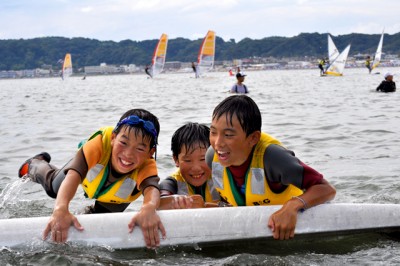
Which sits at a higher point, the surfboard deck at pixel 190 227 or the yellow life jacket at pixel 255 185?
the yellow life jacket at pixel 255 185

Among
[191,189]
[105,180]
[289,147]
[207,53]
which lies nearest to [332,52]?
[207,53]

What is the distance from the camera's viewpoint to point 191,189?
15.0 ft

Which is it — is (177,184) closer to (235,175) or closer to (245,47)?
(235,175)

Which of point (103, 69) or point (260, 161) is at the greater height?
point (260, 161)

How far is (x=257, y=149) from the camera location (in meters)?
3.73

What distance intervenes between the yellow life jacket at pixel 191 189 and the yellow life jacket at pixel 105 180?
1.13 feet

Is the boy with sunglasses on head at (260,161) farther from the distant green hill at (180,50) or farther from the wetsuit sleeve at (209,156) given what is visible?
the distant green hill at (180,50)

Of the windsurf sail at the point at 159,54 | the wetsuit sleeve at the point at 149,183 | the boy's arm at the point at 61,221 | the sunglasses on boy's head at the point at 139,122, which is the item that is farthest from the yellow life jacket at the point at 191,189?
the windsurf sail at the point at 159,54

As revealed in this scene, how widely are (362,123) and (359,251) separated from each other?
8.30 meters

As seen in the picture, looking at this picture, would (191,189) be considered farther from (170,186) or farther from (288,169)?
(288,169)

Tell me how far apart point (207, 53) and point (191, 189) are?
39101 mm

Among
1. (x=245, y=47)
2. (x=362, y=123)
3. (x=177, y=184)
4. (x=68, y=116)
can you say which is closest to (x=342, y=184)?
(x=177, y=184)

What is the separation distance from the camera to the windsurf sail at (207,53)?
137 ft

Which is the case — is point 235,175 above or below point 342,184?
above
